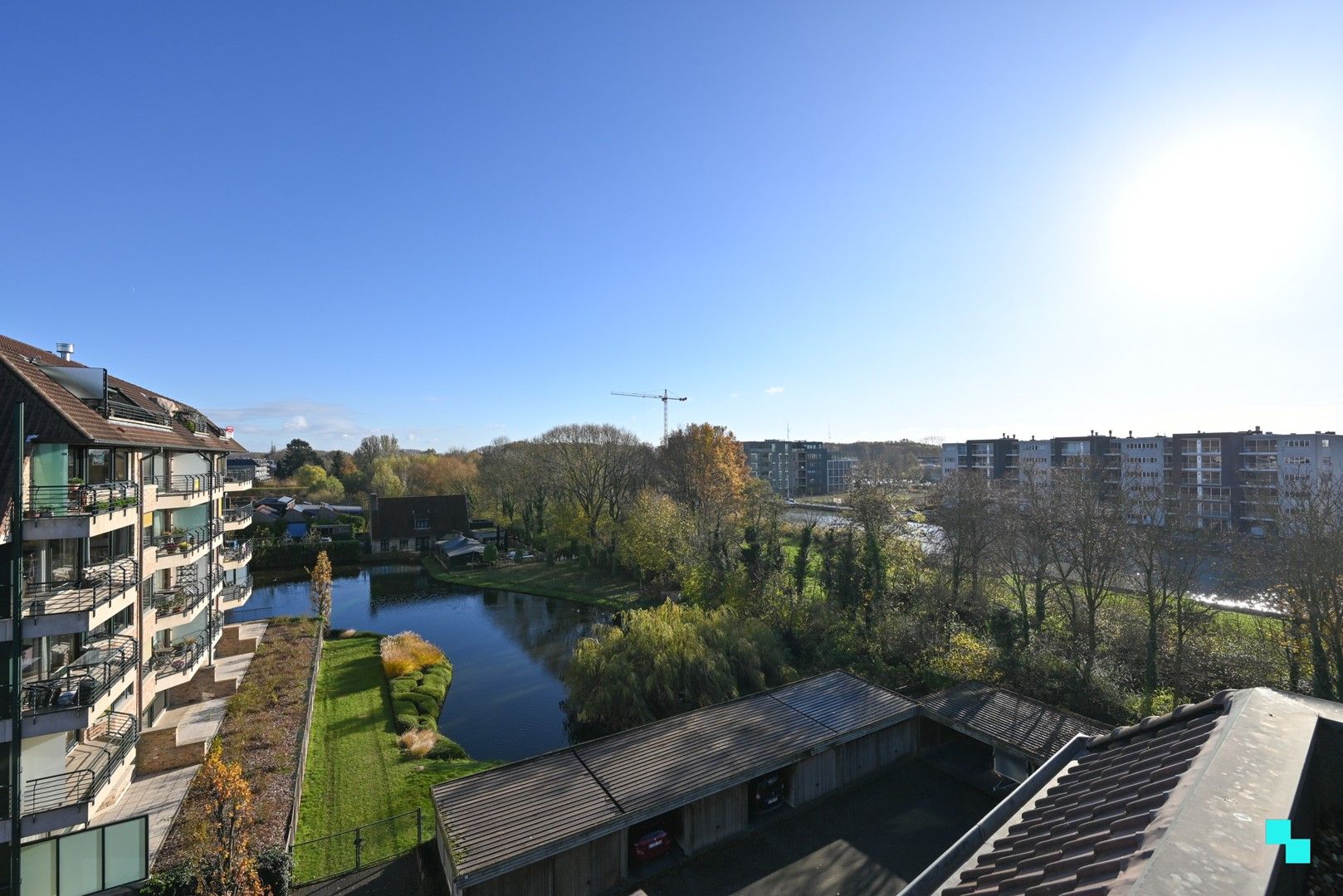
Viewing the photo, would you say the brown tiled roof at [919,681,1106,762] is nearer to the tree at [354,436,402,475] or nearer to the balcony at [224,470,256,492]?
the balcony at [224,470,256,492]

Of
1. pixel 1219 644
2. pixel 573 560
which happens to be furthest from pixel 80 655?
pixel 573 560

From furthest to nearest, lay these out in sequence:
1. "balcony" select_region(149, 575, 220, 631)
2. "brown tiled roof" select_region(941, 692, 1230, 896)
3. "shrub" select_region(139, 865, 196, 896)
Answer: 1. "balcony" select_region(149, 575, 220, 631)
2. "shrub" select_region(139, 865, 196, 896)
3. "brown tiled roof" select_region(941, 692, 1230, 896)

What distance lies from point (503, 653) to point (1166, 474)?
202 feet

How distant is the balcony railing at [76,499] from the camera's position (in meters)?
12.3

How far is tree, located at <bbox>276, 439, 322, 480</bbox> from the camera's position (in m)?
89.0

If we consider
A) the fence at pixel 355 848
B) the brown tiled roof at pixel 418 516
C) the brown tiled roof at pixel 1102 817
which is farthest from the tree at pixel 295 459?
the brown tiled roof at pixel 1102 817

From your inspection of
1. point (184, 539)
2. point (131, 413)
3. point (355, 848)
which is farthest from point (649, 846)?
point (131, 413)

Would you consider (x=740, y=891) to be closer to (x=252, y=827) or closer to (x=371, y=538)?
(x=252, y=827)

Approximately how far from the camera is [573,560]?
167 feet

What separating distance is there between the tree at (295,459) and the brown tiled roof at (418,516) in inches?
1716

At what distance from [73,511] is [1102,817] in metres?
19.0

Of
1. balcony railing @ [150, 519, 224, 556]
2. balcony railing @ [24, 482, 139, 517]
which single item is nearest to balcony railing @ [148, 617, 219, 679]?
balcony railing @ [150, 519, 224, 556]

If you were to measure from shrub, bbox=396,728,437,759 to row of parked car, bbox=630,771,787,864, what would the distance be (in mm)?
8234

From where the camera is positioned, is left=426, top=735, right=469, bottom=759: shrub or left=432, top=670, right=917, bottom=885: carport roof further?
left=426, top=735, right=469, bottom=759: shrub
